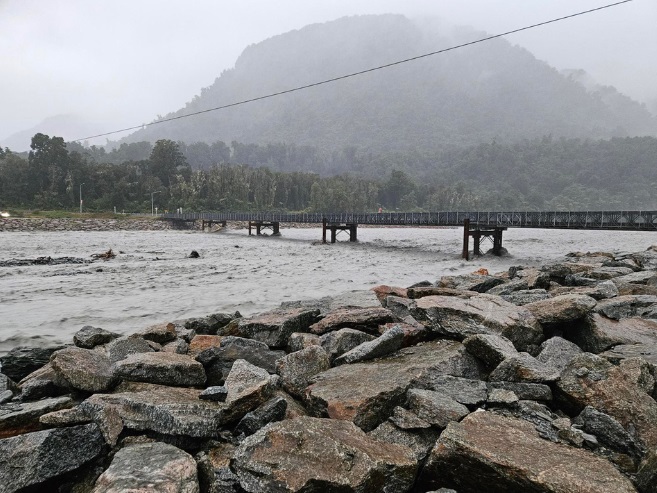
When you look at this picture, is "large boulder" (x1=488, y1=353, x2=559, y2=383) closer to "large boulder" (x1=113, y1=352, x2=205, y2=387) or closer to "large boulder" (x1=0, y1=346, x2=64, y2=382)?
"large boulder" (x1=113, y1=352, x2=205, y2=387)

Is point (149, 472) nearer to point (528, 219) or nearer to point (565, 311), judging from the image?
point (565, 311)

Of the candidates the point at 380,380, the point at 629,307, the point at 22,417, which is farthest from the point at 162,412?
the point at 629,307

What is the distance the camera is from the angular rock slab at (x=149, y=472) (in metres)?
2.86

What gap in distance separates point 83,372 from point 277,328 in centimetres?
316

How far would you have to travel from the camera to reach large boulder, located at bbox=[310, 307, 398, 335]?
23.2 ft

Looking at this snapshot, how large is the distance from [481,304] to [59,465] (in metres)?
5.91

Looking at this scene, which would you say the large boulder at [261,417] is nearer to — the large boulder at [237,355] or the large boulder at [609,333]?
the large boulder at [237,355]

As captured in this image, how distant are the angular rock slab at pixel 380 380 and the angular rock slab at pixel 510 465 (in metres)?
0.86

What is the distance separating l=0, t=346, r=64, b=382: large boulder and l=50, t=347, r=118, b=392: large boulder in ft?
6.23

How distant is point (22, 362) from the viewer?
664 cm

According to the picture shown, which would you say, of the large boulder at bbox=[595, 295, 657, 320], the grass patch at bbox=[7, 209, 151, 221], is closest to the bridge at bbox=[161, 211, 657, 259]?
the large boulder at bbox=[595, 295, 657, 320]

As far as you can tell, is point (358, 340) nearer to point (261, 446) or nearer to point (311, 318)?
point (311, 318)

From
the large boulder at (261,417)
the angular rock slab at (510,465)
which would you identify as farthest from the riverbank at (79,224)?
the angular rock slab at (510,465)

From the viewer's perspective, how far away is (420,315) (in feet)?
20.8
